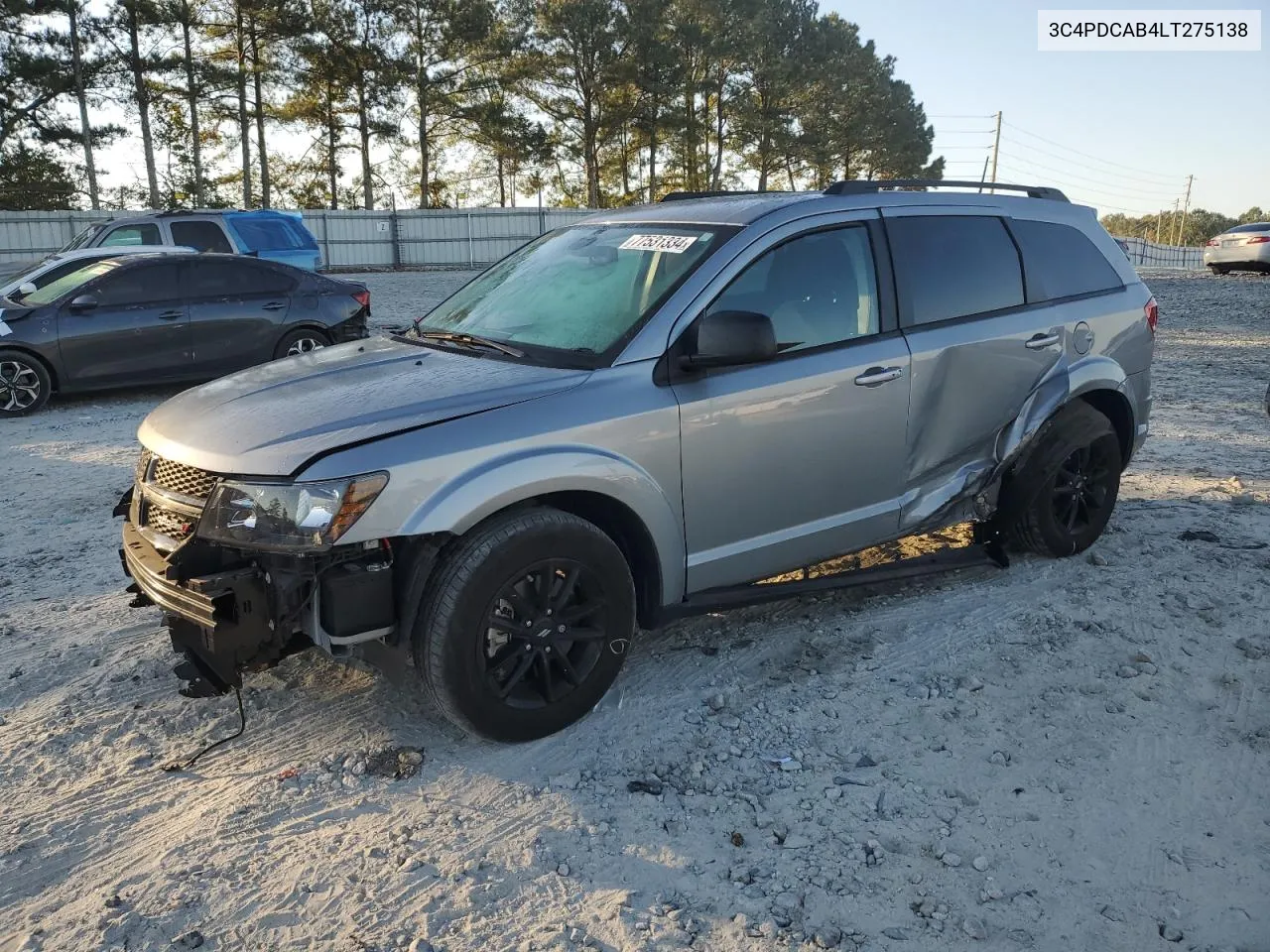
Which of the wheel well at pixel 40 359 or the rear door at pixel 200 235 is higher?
the rear door at pixel 200 235

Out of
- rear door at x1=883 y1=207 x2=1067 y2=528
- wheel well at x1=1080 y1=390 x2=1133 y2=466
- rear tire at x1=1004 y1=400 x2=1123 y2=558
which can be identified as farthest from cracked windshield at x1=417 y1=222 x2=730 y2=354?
wheel well at x1=1080 y1=390 x2=1133 y2=466

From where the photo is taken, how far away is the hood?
319 cm

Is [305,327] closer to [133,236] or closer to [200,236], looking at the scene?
[200,236]

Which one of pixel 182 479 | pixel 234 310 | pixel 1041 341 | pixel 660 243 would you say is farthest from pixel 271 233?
pixel 1041 341

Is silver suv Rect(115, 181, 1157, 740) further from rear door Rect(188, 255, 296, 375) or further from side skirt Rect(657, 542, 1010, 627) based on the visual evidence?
rear door Rect(188, 255, 296, 375)

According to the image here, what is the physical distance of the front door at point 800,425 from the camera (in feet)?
12.4

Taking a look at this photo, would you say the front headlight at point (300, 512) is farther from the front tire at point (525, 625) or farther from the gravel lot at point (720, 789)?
the gravel lot at point (720, 789)

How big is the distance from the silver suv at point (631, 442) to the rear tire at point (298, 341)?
21.8 ft

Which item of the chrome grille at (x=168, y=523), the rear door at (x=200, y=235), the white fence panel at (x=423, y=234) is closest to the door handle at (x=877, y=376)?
the chrome grille at (x=168, y=523)

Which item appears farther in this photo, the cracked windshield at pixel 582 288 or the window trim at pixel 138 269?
the window trim at pixel 138 269

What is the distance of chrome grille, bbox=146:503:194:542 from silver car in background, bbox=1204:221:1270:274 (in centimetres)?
2707

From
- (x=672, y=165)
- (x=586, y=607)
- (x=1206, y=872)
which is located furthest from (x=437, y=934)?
(x=672, y=165)

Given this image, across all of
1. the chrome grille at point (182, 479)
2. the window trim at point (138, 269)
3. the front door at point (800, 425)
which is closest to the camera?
the chrome grille at point (182, 479)

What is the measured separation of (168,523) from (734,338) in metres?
2.08
